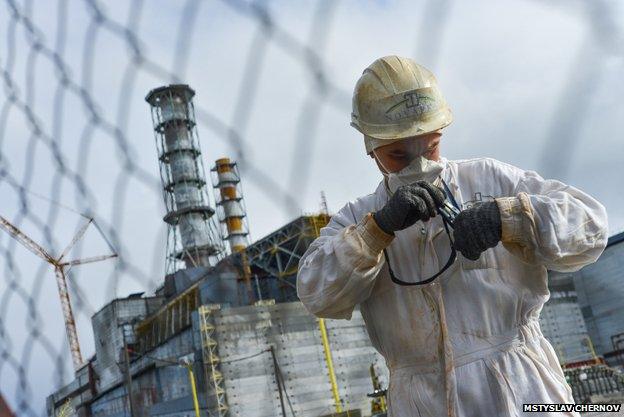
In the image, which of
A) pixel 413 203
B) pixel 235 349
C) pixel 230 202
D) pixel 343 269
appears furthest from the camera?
pixel 230 202

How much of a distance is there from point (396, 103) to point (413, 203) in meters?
0.23

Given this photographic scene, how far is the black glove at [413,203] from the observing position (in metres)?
1.23

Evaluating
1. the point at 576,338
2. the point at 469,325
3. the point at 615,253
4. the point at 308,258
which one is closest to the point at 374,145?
the point at 308,258

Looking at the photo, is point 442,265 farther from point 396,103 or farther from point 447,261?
point 396,103

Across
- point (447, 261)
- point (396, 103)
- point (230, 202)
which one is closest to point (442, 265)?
point (447, 261)

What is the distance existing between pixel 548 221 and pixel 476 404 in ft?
1.16

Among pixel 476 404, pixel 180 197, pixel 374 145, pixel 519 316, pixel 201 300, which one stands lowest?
pixel 476 404

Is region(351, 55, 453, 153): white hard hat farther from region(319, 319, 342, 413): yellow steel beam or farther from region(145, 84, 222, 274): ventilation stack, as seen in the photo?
region(145, 84, 222, 274): ventilation stack

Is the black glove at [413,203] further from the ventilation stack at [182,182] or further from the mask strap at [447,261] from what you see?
the ventilation stack at [182,182]

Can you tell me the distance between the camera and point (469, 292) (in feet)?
4.50

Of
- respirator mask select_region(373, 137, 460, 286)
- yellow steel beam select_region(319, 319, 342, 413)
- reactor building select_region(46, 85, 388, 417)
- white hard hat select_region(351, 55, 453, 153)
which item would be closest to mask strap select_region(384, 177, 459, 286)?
respirator mask select_region(373, 137, 460, 286)

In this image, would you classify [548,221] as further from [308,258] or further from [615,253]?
[615,253]

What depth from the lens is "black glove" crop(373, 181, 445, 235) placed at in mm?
1232

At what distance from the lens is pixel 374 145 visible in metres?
1.39
